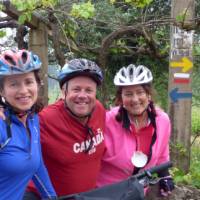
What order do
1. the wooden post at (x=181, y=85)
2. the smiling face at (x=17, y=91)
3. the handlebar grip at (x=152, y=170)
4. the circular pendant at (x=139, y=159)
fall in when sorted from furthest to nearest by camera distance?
1. the wooden post at (x=181, y=85)
2. the circular pendant at (x=139, y=159)
3. the handlebar grip at (x=152, y=170)
4. the smiling face at (x=17, y=91)

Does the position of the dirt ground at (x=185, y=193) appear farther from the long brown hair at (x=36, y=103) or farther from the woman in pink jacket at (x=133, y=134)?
the long brown hair at (x=36, y=103)

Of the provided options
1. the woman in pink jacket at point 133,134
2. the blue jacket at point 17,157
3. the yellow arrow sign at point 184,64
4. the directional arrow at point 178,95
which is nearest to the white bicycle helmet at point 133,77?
the woman in pink jacket at point 133,134

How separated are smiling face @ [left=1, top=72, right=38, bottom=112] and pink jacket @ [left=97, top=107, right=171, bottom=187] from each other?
Answer: 896 mm

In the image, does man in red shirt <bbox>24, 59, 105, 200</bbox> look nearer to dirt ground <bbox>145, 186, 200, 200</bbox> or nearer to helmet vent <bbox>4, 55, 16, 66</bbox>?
helmet vent <bbox>4, 55, 16, 66</bbox>

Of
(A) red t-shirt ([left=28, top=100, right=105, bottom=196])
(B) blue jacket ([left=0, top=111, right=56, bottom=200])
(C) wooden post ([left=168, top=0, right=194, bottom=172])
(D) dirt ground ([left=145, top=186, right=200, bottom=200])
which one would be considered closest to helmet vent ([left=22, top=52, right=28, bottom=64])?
(B) blue jacket ([left=0, top=111, right=56, bottom=200])

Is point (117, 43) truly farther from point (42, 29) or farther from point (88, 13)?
point (88, 13)

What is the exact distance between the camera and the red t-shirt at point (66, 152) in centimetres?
307

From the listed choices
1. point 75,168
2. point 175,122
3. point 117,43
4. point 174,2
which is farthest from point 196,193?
point 117,43

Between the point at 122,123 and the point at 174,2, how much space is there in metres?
3.15

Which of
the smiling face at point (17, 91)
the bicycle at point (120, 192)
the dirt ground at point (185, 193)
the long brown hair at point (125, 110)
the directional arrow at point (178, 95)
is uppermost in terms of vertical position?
the smiling face at point (17, 91)

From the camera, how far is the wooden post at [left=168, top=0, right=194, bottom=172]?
616 cm

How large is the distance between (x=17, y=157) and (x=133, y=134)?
3.82ft

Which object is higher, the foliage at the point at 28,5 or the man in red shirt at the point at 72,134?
the foliage at the point at 28,5

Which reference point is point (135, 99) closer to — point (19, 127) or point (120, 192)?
point (120, 192)
